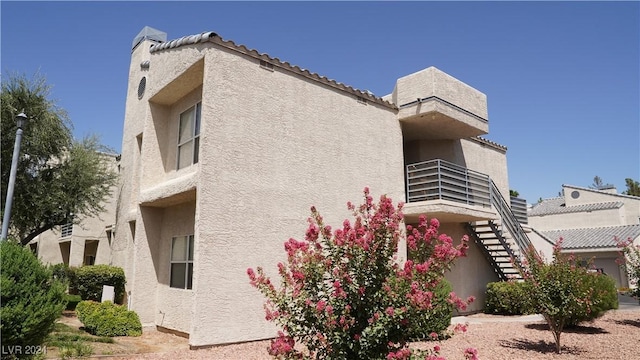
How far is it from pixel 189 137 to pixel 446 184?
8.84m

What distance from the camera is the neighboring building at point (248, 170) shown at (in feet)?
→ 31.4

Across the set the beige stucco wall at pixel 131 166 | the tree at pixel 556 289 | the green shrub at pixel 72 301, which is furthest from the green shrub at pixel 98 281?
the tree at pixel 556 289

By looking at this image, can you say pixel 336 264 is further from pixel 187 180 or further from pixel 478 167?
pixel 478 167

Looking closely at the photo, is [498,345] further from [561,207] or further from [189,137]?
[561,207]

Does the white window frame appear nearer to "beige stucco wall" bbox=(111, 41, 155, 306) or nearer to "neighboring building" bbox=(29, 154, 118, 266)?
"beige stucco wall" bbox=(111, 41, 155, 306)

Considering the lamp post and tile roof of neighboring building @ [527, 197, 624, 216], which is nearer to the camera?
the lamp post

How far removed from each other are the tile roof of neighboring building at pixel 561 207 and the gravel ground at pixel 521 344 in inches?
1056

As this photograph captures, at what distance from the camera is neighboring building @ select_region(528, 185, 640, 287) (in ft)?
99.3

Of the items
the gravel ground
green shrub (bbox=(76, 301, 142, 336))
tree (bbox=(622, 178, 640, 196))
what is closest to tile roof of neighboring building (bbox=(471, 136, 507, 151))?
the gravel ground

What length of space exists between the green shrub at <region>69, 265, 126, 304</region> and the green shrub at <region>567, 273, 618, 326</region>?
1351 cm

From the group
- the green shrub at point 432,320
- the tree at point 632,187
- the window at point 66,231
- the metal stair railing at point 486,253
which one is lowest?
the green shrub at point 432,320

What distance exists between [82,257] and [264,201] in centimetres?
1879

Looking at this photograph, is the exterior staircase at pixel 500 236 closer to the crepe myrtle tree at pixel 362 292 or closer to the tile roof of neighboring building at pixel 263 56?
the tile roof of neighboring building at pixel 263 56

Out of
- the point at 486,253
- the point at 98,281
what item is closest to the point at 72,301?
the point at 98,281
